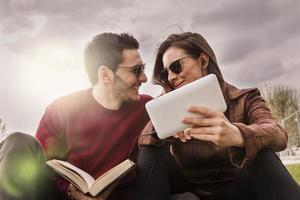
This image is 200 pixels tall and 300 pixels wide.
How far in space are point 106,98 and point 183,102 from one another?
4.95 ft

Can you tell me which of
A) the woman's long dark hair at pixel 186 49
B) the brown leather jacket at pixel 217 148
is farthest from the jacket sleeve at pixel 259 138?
the woman's long dark hair at pixel 186 49

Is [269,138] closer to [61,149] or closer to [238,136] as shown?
[238,136]

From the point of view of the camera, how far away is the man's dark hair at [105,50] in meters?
4.08

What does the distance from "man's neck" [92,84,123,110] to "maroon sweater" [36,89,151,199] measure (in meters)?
0.07

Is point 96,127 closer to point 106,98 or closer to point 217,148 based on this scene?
point 106,98

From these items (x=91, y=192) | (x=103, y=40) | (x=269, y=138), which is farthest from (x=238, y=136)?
(x=103, y=40)

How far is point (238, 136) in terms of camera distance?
2.04 m

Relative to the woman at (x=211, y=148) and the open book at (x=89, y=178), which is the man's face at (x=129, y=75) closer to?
the woman at (x=211, y=148)

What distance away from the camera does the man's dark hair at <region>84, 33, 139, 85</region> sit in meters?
4.08

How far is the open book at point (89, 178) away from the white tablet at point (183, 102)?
319 mm

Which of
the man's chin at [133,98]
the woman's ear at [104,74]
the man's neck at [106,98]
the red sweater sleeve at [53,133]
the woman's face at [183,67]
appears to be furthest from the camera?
the woman's ear at [104,74]

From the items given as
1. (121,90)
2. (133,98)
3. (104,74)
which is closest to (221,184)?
(133,98)

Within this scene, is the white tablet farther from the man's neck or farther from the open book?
the man's neck

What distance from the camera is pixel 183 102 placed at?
220cm
